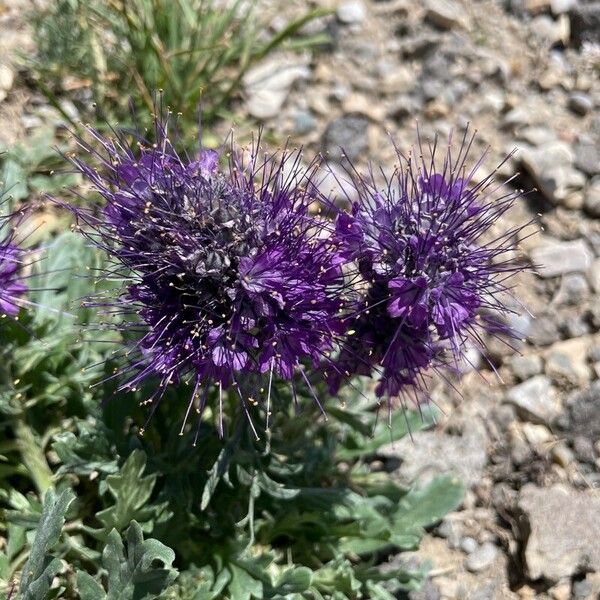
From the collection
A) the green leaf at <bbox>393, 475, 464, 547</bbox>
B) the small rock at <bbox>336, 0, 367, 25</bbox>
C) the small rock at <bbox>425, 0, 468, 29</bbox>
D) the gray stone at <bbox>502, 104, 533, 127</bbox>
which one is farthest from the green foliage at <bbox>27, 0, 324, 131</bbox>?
the green leaf at <bbox>393, 475, 464, 547</bbox>

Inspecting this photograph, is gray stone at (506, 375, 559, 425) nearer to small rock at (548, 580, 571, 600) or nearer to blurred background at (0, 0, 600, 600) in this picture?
blurred background at (0, 0, 600, 600)

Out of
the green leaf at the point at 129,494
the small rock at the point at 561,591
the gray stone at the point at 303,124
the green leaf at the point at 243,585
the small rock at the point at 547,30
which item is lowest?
the green leaf at the point at 243,585

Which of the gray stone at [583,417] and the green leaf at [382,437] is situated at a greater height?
the gray stone at [583,417]

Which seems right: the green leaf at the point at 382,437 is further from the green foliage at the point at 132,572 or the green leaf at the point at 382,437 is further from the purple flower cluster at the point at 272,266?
the green foliage at the point at 132,572

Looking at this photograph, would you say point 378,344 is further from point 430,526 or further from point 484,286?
point 430,526

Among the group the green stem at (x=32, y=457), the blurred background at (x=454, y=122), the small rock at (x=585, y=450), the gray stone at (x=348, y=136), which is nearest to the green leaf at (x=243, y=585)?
the green stem at (x=32, y=457)
